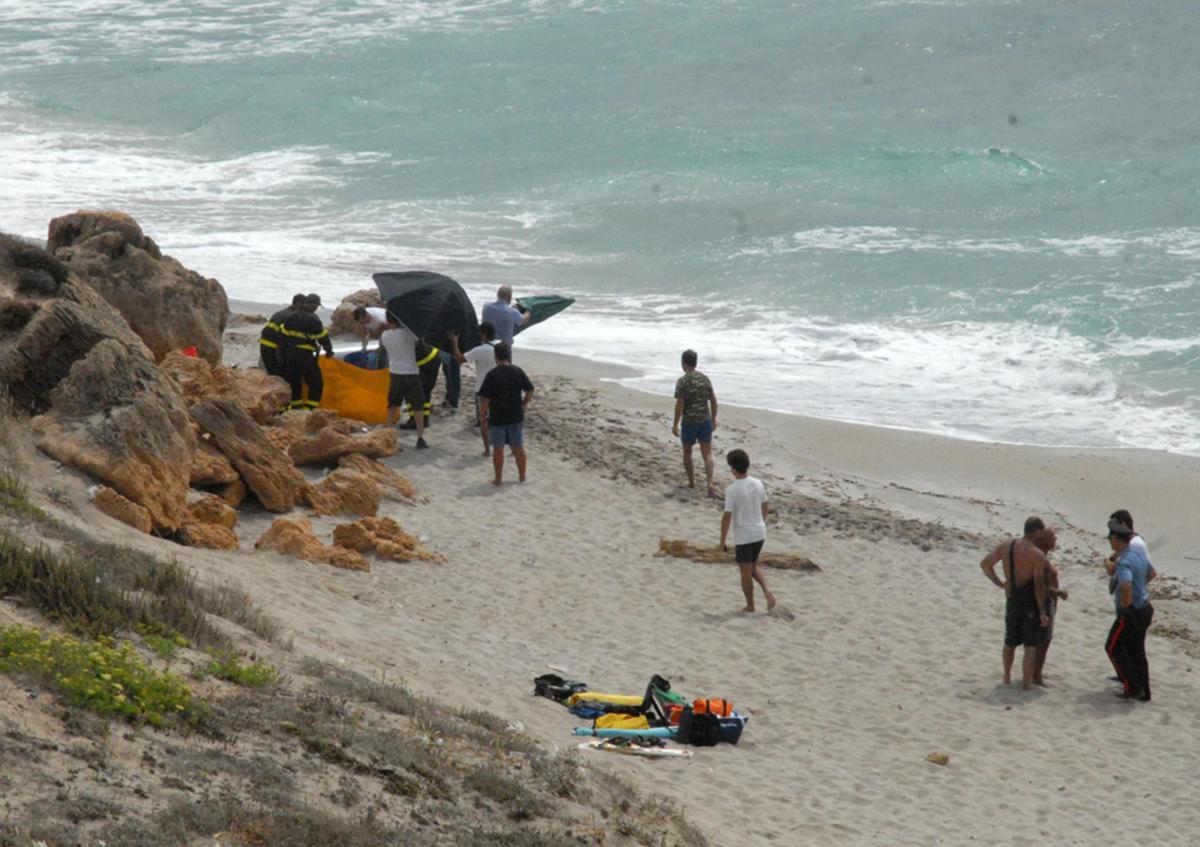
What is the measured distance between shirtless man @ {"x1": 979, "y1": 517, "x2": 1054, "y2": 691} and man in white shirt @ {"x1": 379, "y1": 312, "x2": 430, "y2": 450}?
664 centimetres

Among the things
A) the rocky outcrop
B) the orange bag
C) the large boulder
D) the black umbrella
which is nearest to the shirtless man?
the orange bag

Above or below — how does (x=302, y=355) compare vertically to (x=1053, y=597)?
above

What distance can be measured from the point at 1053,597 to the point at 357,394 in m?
7.82

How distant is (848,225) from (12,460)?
76.2 feet

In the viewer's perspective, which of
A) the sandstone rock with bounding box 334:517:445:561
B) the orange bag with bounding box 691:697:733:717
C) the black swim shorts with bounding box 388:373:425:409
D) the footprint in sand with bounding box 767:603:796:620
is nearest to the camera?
the orange bag with bounding box 691:697:733:717

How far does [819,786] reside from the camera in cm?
873

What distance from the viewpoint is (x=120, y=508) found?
10.6 metres

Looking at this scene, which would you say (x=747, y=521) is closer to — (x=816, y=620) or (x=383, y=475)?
(x=816, y=620)

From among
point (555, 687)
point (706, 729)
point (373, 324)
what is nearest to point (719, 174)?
point (373, 324)

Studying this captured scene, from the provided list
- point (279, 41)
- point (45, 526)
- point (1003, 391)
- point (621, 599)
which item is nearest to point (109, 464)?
point (45, 526)

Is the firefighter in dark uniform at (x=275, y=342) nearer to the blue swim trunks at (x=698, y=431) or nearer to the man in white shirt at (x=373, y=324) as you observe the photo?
the man in white shirt at (x=373, y=324)

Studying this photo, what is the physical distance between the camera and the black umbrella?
1549 centimetres

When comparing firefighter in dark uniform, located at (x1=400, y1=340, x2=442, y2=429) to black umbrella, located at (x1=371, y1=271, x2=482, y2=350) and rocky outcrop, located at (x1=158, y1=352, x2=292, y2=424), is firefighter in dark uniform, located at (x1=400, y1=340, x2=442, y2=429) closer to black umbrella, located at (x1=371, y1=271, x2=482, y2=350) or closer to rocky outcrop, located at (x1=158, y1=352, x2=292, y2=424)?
black umbrella, located at (x1=371, y1=271, x2=482, y2=350)

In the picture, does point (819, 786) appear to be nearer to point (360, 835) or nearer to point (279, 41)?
point (360, 835)
